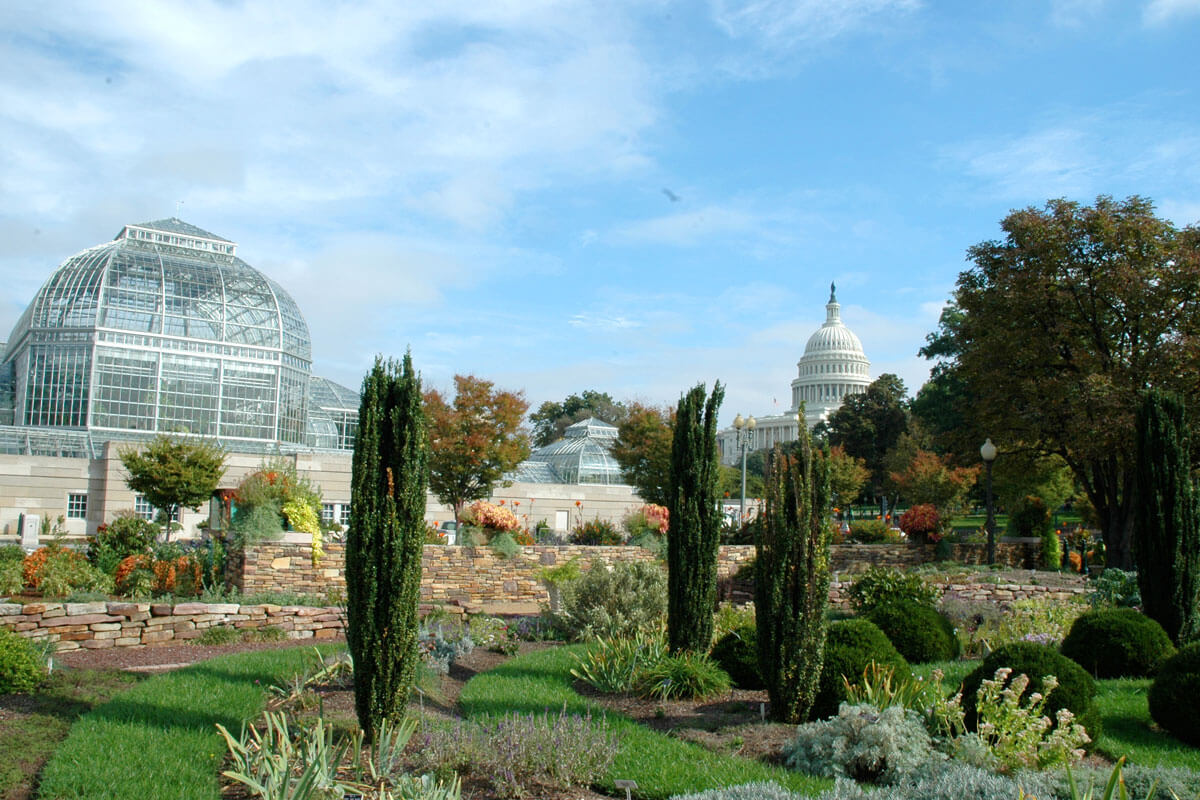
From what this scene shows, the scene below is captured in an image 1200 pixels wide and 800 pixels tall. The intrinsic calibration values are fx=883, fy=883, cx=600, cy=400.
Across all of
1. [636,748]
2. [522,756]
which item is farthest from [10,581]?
[636,748]

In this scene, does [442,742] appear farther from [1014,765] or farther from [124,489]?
[124,489]

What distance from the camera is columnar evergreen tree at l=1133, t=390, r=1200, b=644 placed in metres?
10.6

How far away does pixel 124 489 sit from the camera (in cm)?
2722

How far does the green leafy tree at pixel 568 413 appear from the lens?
70.1 meters

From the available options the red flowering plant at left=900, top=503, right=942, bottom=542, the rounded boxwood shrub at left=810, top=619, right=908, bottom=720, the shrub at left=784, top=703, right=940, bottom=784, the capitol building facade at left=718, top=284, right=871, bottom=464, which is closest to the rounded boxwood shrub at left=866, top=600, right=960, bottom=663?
the rounded boxwood shrub at left=810, top=619, right=908, bottom=720

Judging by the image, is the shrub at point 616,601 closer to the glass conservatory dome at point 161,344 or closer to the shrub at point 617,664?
the shrub at point 617,664

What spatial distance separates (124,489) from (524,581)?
17327mm

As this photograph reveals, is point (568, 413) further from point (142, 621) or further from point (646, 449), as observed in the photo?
point (142, 621)

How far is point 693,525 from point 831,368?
9695cm

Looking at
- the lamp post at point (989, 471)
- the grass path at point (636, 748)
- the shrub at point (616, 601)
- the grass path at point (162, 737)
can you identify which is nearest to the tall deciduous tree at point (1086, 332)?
the lamp post at point (989, 471)

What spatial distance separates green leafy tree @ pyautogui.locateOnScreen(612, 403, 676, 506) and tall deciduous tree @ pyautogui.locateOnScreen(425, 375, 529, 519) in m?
4.81

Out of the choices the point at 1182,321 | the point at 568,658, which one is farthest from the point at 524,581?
the point at 1182,321

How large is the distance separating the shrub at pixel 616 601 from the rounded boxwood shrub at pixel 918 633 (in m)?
2.61

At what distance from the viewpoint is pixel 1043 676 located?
20.6 ft
